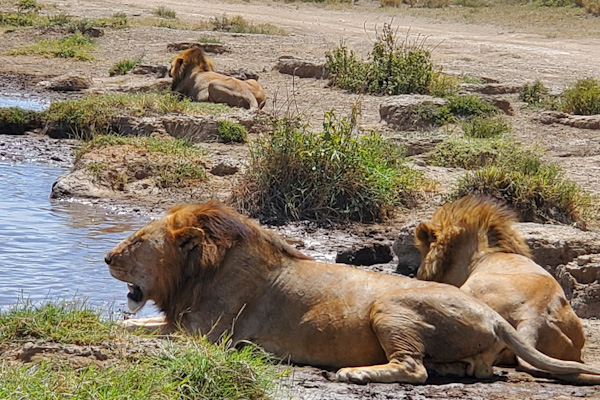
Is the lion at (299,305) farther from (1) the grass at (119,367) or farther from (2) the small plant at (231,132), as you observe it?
(2) the small plant at (231,132)

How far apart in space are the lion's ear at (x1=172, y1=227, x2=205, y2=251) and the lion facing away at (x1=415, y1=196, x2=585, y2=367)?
1519mm

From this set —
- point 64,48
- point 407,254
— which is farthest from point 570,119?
point 64,48

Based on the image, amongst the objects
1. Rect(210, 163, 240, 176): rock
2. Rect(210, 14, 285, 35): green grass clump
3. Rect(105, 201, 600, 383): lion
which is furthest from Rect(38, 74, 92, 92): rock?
Rect(105, 201, 600, 383): lion

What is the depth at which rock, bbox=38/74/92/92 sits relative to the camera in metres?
19.7

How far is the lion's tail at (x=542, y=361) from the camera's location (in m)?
5.47

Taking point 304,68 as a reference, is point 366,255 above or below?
above

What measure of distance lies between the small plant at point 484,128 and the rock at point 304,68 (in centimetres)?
591

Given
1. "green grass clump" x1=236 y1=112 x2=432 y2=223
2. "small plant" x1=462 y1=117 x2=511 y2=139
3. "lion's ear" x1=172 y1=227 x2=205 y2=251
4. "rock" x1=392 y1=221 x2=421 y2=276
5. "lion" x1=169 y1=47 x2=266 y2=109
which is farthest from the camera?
"lion" x1=169 y1=47 x2=266 y2=109

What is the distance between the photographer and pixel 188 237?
5.93 metres

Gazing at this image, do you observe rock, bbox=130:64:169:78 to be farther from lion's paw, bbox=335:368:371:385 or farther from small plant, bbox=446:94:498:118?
lion's paw, bbox=335:368:371:385

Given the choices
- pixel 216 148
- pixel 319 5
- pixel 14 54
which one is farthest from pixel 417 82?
pixel 319 5

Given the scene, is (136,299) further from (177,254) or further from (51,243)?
(51,243)

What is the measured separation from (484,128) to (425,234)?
7.52m

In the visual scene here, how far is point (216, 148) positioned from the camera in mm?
13828
